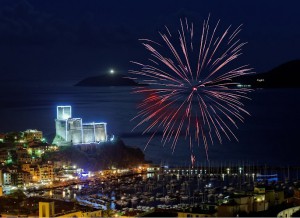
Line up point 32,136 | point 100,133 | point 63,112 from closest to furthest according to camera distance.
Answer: point 32,136, point 100,133, point 63,112

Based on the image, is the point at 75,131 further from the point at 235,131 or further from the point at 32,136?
the point at 235,131

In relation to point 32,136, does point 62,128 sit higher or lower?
higher

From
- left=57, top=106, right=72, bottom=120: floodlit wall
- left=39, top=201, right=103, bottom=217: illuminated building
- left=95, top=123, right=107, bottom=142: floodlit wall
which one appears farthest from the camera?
left=57, top=106, right=72, bottom=120: floodlit wall

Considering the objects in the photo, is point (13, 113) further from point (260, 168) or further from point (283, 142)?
point (260, 168)

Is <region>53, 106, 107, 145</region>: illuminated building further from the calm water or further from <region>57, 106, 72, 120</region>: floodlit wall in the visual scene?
the calm water

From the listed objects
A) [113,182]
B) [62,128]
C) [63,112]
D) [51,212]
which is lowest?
[113,182]

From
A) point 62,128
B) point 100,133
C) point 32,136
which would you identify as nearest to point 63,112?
point 62,128

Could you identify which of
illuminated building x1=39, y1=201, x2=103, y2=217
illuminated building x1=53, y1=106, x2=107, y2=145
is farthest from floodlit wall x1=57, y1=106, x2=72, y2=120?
illuminated building x1=39, y1=201, x2=103, y2=217

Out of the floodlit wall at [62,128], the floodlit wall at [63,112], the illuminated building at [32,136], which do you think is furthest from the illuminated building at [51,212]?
the floodlit wall at [63,112]

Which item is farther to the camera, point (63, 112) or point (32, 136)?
point (63, 112)

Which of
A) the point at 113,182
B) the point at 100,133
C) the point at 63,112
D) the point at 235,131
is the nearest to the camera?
the point at 113,182
